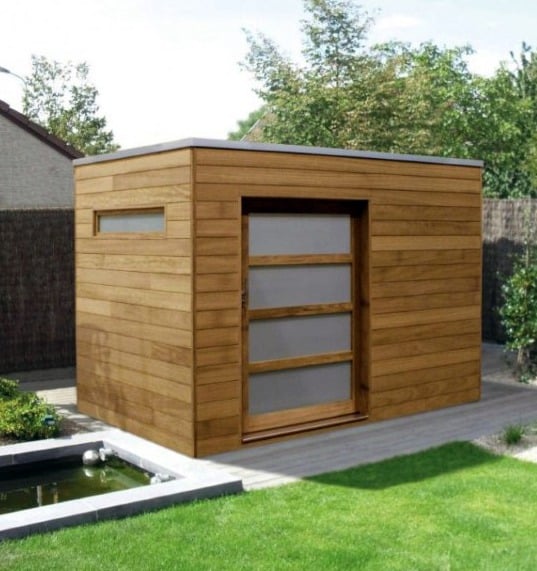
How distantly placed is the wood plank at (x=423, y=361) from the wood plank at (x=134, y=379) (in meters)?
1.88

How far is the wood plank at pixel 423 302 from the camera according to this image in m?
7.51

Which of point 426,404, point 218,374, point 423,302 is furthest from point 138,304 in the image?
point 426,404

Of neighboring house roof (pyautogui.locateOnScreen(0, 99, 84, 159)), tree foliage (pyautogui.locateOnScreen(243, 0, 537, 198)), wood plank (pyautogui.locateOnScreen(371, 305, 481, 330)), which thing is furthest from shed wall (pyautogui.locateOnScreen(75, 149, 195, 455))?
neighboring house roof (pyautogui.locateOnScreen(0, 99, 84, 159))

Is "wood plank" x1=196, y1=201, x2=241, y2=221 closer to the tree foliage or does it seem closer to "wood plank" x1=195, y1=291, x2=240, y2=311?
"wood plank" x1=195, y1=291, x2=240, y2=311

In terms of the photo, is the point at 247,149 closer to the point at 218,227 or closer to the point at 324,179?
the point at 218,227

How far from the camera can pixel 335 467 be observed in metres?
6.05

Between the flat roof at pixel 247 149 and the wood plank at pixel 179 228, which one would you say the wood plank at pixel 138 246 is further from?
the flat roof at pixel 247 149

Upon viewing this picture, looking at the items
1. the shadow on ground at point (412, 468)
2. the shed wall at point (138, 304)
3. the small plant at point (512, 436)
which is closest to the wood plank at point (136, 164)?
the shed wall at point (138, 304)

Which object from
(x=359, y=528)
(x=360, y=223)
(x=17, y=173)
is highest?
(x=17, y=173)

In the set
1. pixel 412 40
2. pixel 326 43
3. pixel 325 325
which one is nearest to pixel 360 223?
pixel 325 325

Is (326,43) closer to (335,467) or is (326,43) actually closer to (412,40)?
(412,40)

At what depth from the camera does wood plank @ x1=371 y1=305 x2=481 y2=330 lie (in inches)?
296

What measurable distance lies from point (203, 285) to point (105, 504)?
6.26 ft

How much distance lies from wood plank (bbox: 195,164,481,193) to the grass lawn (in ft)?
7.51
